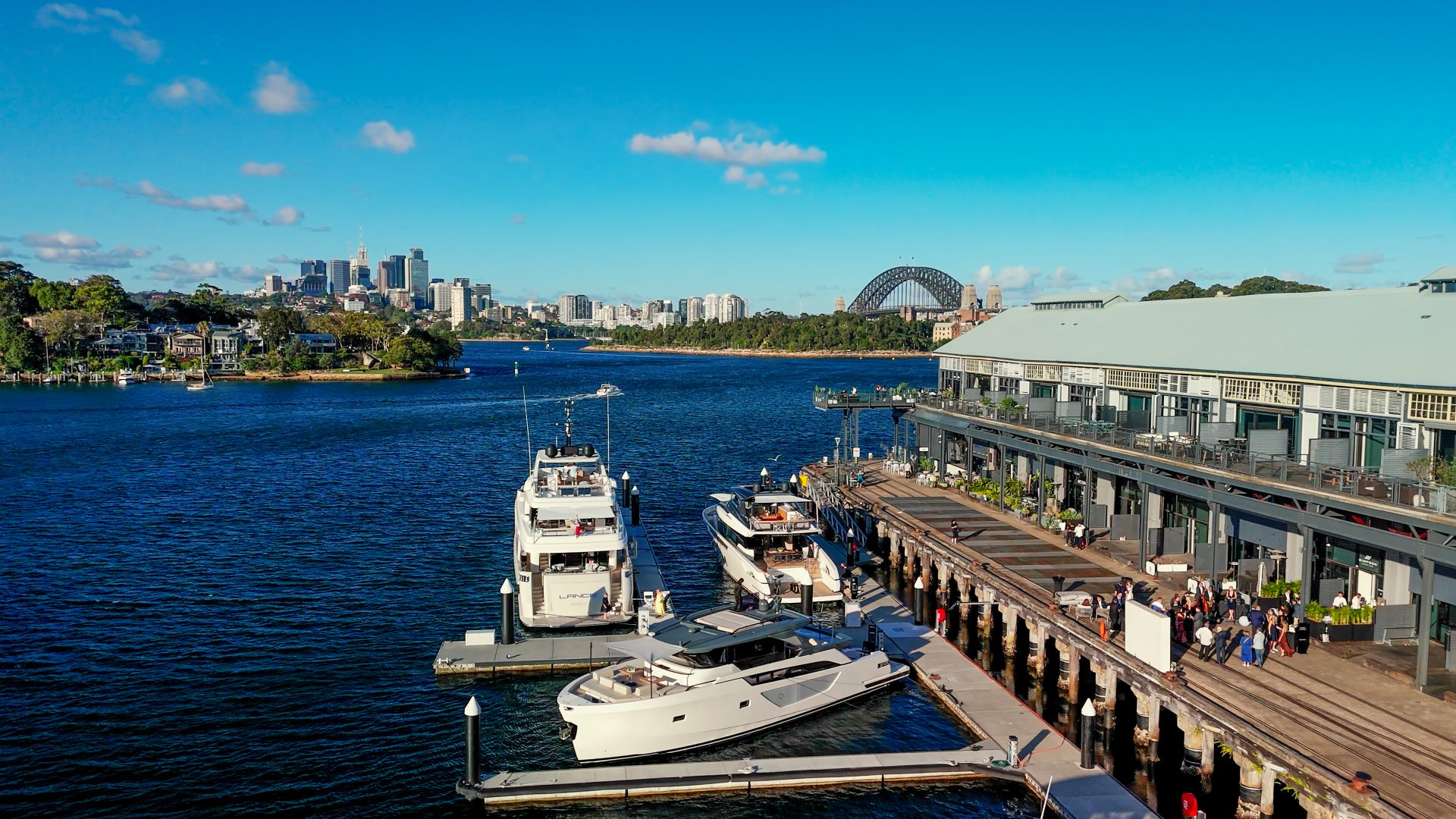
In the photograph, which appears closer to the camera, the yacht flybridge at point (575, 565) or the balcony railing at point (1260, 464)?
the balcony railing at point (1260, 464)

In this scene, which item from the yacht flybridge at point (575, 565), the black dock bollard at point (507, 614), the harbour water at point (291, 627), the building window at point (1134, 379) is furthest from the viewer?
the building window at point (1134, 379)

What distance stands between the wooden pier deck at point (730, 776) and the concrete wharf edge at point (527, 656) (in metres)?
6.07

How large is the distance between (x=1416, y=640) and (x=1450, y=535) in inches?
171

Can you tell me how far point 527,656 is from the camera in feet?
95.4

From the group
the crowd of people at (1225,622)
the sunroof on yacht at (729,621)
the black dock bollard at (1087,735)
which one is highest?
the crowd of people at (1225,622)

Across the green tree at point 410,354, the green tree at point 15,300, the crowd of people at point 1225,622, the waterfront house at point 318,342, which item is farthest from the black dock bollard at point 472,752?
the green tree at point 15,300

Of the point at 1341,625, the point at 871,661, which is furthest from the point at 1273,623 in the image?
the point at 871,661

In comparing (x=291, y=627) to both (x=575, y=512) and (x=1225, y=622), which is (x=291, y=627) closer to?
(x=575, y=512)

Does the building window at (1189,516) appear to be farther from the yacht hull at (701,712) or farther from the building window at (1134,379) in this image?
the yacht hull at (701,712)

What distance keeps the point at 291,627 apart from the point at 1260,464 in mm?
31468

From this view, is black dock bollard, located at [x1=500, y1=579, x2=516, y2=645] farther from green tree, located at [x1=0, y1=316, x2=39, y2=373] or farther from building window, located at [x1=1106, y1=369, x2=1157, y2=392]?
green tree, located at [x1=0, y1=316, x2=39, y2=373]

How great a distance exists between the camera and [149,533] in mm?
47938

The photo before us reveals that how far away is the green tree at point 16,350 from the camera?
6437 inches

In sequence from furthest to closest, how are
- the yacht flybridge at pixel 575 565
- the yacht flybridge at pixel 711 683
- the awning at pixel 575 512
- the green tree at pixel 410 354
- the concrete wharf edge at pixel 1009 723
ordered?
the green tree at pixel 410 354, the awning at pixel 575 512, the yacht flybridge at pixel 575 565, the yacht flybridge at pixel 711 683, the concrete wharf edge at pixel 1009 723
